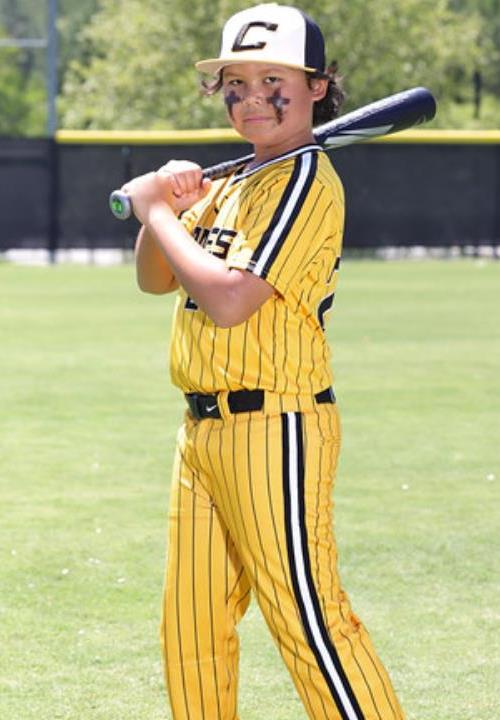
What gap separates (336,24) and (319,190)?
110ft

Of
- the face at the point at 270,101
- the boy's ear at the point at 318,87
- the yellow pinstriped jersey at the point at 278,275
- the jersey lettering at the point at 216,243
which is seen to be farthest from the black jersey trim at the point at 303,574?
the boy's ear at the point at 318,87

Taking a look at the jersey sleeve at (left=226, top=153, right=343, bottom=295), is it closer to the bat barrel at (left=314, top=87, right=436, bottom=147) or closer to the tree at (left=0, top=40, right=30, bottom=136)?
the bat barrel at (left=314, top=87, right=436, bottom=147)

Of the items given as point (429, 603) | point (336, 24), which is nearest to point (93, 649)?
point (429, 603)

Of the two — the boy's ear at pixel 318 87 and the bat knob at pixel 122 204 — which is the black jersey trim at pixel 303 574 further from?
the boy's ear at pixel 318 87

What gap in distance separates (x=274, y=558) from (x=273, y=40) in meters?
1.28

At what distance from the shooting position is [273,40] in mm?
4082

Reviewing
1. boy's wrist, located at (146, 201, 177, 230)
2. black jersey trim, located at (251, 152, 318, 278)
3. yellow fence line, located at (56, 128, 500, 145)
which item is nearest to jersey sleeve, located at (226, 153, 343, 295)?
black jersey trim, located at (251, 152, 318, 278)

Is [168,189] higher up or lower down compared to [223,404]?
higher up

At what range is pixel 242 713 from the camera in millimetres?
5312

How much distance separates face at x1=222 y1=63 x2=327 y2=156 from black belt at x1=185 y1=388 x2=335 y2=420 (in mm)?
633

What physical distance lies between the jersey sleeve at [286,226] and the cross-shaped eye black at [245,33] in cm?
29

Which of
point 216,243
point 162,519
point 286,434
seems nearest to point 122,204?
point 216,243

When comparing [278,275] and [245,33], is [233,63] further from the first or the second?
[278,275]

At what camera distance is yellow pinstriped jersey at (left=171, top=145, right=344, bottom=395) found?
4.04 meters
